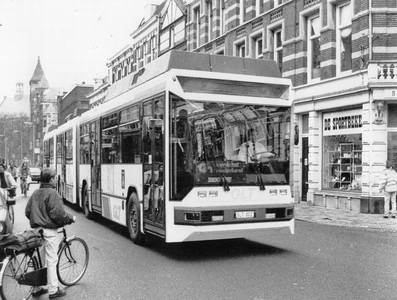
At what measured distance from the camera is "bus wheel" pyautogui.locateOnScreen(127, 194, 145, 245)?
9.77m

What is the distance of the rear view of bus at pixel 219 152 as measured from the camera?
821cm

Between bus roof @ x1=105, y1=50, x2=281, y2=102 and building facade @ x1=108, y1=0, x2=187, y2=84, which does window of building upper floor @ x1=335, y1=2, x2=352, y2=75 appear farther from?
building facade @ x1=108, y1=0, x2=187, y2=84

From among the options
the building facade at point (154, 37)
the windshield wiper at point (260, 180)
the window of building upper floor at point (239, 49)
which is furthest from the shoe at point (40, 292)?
the building facade at point (154, 37)

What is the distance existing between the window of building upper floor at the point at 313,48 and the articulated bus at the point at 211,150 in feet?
38.4

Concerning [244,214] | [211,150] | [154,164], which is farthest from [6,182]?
[244,214]

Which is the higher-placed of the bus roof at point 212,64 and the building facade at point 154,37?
the building facade at point 154,37

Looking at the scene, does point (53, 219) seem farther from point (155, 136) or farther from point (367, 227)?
point (367, 227)

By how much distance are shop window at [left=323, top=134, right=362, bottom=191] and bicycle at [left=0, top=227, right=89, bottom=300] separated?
43.8 ft

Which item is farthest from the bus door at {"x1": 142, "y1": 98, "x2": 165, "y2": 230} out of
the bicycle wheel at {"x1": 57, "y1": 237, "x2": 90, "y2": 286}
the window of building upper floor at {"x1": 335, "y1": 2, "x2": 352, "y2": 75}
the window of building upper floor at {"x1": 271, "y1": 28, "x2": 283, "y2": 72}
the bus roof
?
the window of building upper floor at {"x1": 271, "y1": 28, "x2": 283, "y2": 72}

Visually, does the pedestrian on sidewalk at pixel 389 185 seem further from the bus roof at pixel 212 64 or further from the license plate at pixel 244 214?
the license plate at pixel 244 214

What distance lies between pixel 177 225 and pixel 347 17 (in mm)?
13658

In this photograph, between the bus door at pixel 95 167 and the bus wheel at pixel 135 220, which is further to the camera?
the bus door at pixel 95 167

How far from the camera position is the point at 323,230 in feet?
41.9

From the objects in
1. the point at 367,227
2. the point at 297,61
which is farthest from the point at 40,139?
the point at 367,227
